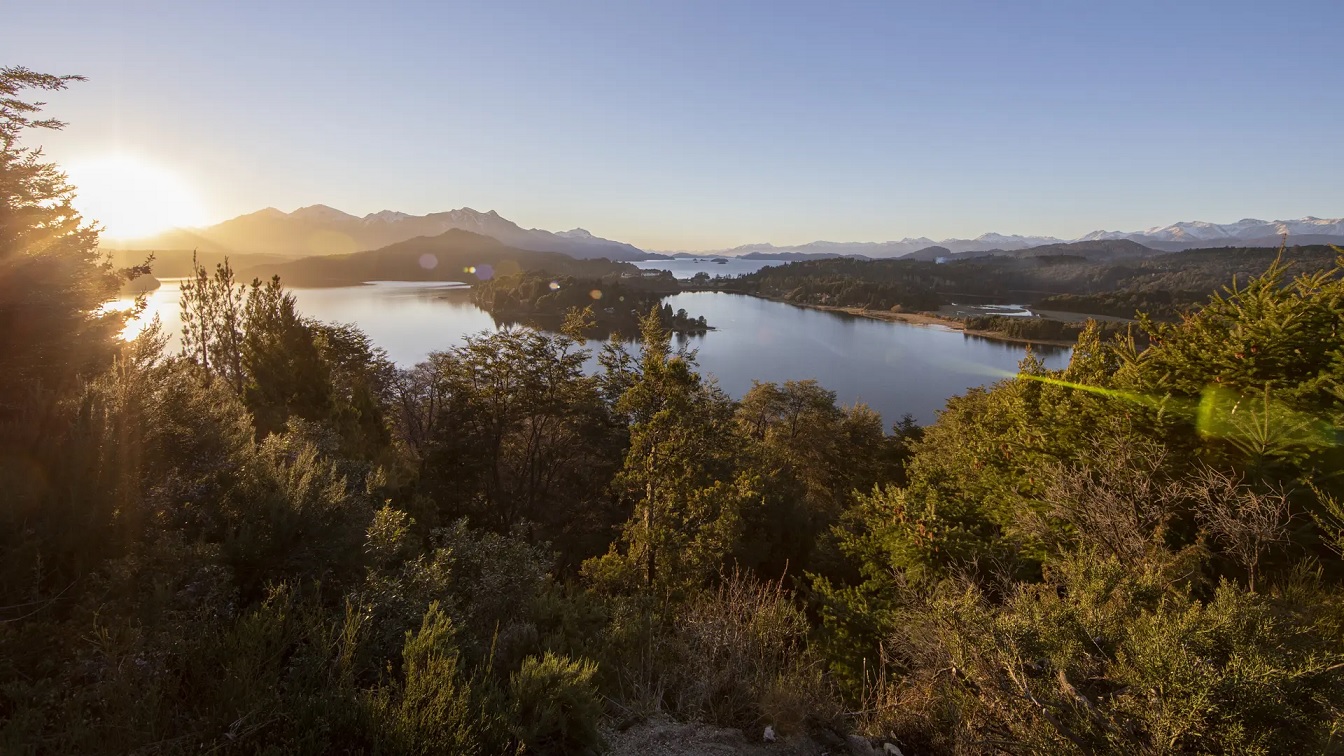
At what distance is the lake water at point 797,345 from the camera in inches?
1767

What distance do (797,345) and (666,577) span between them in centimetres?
5637

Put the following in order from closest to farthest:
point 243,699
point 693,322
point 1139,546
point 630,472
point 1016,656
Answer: point 243,699, point 1016,656, point 1139,546, point 630,472, point 693,322

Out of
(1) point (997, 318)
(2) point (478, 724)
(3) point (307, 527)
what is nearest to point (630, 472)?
(3) point (307, 527)

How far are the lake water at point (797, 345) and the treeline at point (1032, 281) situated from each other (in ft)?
53.5

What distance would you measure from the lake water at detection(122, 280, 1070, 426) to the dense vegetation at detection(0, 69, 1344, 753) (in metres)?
25.1

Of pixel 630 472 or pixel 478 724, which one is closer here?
pixel 478 724

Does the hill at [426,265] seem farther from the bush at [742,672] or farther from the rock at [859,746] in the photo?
the rock at [859,746]

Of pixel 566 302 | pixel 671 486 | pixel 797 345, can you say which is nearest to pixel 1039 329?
pixel 797 345

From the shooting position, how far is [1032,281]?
12462 centimetres

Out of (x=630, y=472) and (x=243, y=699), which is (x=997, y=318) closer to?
(x=630, y=472)

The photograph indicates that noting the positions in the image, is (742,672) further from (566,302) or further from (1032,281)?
A: (1032,281)

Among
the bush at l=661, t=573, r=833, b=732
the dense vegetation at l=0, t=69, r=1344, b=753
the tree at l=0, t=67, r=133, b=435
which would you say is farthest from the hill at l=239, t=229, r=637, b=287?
the bush at l=661, t=573, r=833, b=732

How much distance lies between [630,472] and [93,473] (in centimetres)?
661

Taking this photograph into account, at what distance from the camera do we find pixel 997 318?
75062mm
